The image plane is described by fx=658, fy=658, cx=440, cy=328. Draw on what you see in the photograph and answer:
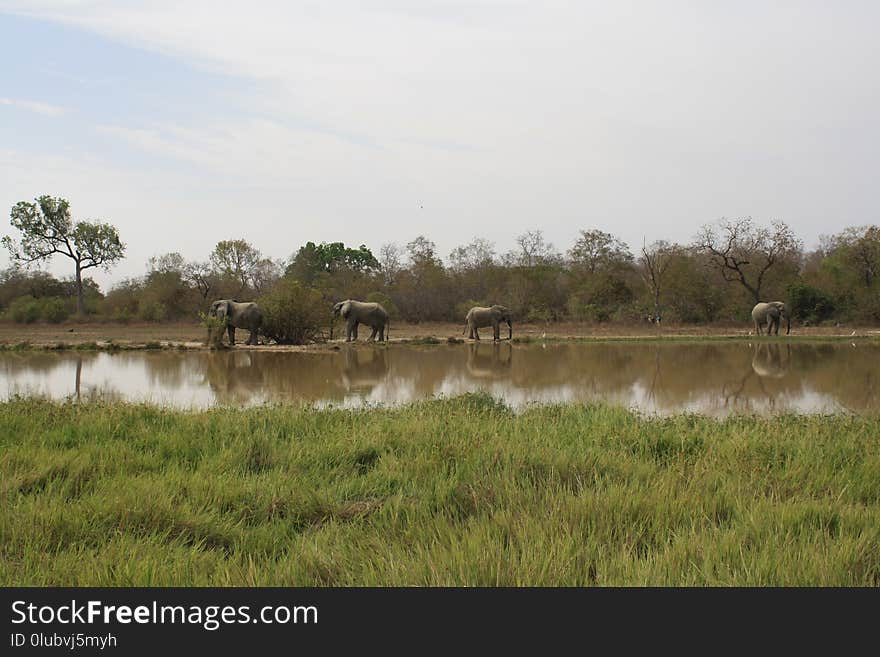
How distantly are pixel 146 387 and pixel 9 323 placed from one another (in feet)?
97.5

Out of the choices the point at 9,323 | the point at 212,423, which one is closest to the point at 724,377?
the point at 212,423

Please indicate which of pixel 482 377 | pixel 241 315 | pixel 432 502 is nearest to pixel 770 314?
pixel 482 377

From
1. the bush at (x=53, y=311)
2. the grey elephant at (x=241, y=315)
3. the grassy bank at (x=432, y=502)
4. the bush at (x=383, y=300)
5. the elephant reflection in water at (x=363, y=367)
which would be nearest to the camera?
the grassy bank at (x=432, y=502)

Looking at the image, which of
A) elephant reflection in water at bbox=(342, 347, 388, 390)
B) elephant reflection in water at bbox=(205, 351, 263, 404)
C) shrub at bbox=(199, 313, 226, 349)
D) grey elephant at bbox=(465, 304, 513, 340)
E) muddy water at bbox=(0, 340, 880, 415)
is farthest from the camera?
grey elephant at bbox=(465, 304, 513, 340)

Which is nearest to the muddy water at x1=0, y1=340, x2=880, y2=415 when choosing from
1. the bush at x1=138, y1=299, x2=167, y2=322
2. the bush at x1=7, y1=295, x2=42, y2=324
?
the bush at x1=138, y1=299, x2=167, y2=322

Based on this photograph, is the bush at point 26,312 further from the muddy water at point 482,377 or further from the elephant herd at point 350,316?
the muddy water at point 482,377

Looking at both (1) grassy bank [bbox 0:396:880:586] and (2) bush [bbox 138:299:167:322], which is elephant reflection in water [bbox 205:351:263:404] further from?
(2) bush [bbox 138:299:167:322]

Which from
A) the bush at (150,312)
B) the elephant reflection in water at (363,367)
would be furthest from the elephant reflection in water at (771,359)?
the bush at (150,312)

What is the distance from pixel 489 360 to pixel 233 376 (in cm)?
678

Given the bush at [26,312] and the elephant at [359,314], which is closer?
the elephant at [359,314]

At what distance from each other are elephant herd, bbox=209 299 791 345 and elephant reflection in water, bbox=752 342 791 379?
16.2 feet

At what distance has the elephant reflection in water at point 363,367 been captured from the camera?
1219 centimetres

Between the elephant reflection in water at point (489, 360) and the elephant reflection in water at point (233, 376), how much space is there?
451 cm

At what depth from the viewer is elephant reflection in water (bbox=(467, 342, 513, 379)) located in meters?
14.1
